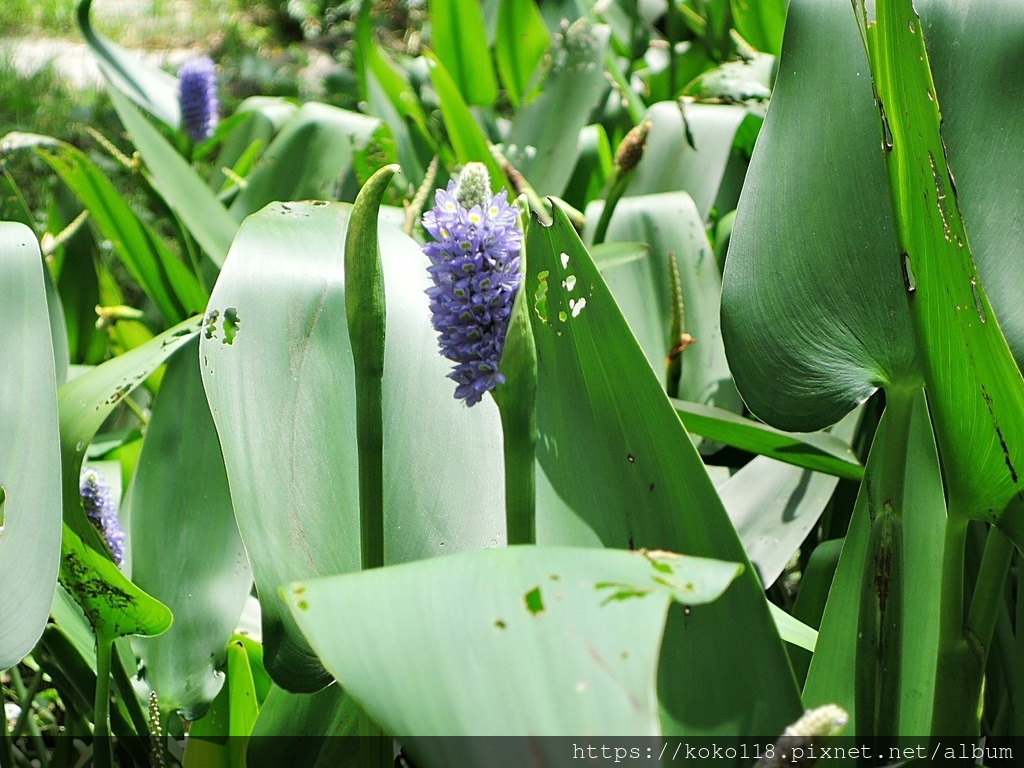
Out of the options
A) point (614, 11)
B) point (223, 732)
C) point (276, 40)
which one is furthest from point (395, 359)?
point (276, 40)

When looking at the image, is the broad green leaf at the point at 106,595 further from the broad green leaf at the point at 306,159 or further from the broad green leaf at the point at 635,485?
the broad green leaf at the point at 306,159

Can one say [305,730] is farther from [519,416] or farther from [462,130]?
[462,130]

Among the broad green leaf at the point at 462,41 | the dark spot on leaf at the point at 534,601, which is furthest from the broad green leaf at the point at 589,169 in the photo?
the dark spot on leaf at the point at 534,601

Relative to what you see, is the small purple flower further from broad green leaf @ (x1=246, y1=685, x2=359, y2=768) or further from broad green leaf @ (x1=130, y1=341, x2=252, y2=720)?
broad green leaf @ (x1=246, y1=685, x2=359, y2=768)

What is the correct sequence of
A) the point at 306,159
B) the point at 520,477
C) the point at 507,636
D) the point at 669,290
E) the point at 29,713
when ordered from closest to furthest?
the point at 507,636 < the point at 520,477 < the point at 29,713 < the point at 669,290 < the point at 306,159

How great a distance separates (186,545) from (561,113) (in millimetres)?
736

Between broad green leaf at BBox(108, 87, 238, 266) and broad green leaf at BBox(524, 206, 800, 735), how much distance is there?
22.9 inches

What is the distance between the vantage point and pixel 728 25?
1375 millimetres

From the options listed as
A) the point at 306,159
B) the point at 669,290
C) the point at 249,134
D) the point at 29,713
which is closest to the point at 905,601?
the point at 669,290

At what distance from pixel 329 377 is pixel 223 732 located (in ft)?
0.79

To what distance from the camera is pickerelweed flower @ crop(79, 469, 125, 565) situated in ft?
2.15

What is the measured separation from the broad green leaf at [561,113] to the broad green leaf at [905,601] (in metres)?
0.67

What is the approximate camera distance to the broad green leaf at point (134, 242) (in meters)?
1.02

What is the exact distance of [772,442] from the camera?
67cm
